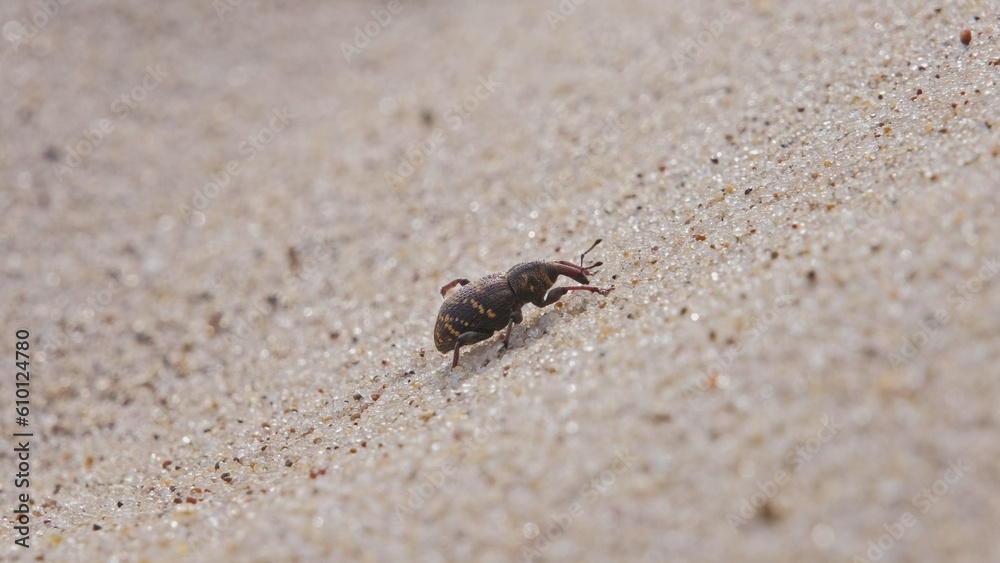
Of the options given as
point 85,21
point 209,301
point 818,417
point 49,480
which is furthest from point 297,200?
point 818,417

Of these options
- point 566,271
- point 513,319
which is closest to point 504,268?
point 513,319

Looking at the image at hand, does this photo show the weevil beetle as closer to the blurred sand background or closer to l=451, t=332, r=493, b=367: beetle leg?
l=451, t=332, r=493, b=367: beetle leg

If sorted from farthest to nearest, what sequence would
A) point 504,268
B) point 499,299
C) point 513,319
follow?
1. point 504,268
2. point 513,319
3. point 499,299

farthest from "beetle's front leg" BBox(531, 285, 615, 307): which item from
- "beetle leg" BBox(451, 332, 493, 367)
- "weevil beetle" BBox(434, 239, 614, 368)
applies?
"beetle leg" BBox(451, 332, 493, 367)

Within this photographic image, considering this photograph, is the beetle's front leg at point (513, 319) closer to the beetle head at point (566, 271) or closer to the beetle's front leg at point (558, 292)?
the beetle's front leg at point (558, 292)

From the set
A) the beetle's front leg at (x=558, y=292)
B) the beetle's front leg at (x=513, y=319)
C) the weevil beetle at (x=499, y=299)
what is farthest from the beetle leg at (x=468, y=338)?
the beetle's front leg at (x=558, y=292)

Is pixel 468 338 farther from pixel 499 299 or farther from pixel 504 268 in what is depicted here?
pixel 504 268
